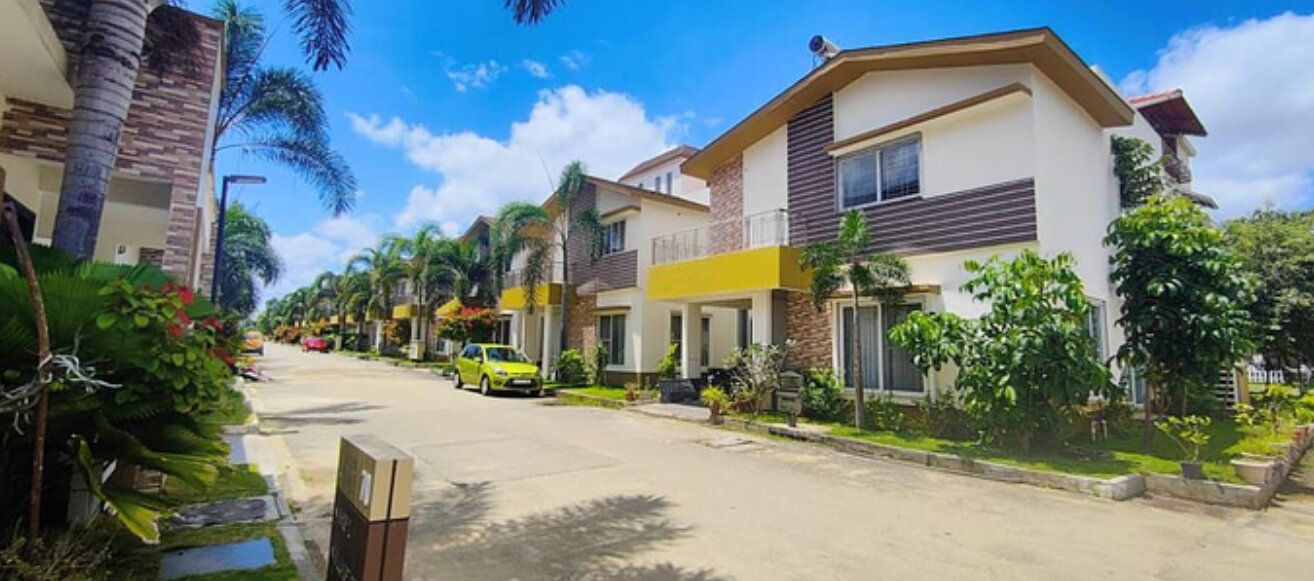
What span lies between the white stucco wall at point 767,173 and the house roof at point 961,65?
0.33 metres

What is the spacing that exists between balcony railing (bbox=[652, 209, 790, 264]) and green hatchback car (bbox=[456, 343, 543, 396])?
5503 millimetres

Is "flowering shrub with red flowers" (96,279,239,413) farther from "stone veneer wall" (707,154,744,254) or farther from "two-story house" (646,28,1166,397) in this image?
"stone veneer wall" (707,154,744,254)

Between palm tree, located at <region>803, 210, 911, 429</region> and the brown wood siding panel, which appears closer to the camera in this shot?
the brown wood siding panel

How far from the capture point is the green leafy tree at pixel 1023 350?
28.7 feet

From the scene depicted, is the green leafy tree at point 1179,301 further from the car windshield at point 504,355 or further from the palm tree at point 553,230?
the car windshield at point 504,355

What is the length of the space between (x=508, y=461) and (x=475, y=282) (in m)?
24.1

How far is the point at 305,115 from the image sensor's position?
15.9 meters

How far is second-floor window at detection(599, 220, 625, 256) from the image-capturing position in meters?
21.0

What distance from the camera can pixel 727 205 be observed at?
16.8 meters

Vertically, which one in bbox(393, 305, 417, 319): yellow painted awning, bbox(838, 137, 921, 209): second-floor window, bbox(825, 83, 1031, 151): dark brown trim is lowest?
bbox(393, 305, 417, 319): yellow painted awning

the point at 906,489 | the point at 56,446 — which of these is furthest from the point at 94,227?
the point at 906,489

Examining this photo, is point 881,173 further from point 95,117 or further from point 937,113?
point 95,117

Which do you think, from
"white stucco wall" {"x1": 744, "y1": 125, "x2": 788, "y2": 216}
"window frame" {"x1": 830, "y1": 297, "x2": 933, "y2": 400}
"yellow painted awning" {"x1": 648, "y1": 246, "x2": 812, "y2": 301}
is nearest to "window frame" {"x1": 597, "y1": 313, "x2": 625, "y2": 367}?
"yellow painted awning" {"x1": 648, "y1": 246, "x2": 812, "y2": 301}

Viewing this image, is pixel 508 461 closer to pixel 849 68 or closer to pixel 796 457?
pixel 796 457
